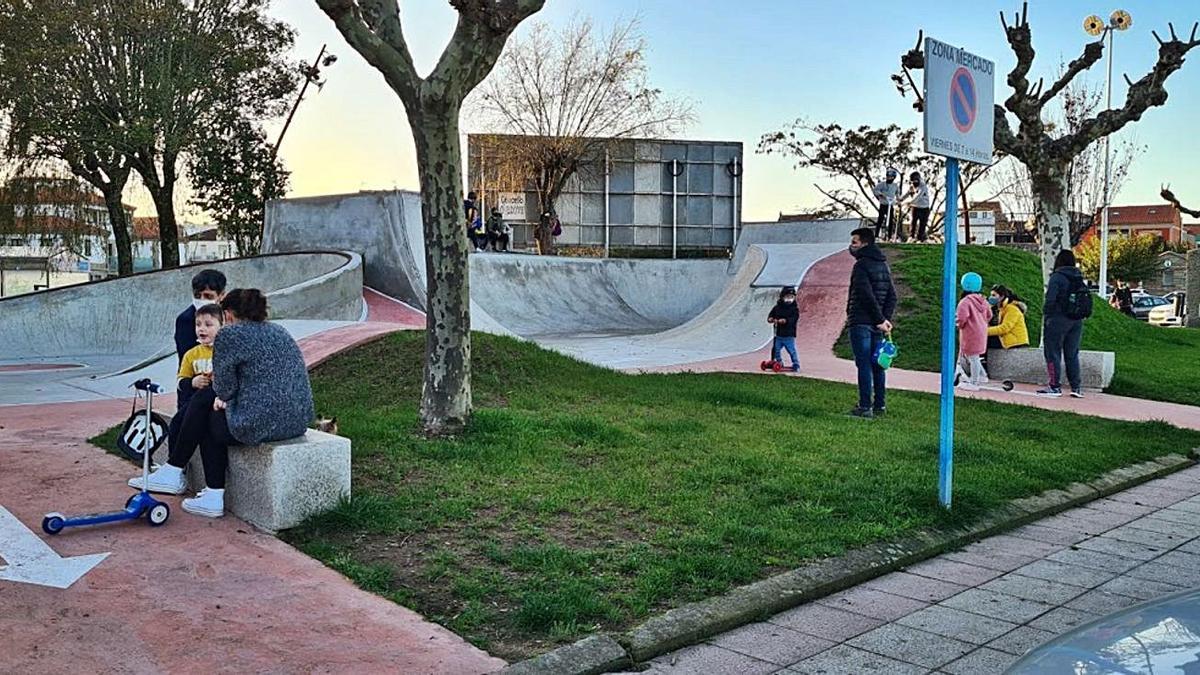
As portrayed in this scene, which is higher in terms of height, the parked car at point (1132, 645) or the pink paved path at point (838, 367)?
the parked car at point (1132, 645)

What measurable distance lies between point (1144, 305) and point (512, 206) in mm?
25982

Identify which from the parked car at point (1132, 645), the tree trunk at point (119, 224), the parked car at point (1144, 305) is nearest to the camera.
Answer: the parked car at point (1132, 645)

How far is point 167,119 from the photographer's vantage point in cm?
2411

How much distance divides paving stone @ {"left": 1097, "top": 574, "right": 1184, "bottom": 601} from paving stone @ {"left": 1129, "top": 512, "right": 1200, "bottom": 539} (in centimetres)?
119

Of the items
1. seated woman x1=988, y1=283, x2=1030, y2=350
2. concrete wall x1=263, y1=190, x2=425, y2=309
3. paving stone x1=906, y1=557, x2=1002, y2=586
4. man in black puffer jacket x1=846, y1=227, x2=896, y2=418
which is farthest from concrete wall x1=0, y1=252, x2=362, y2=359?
paving stone x1=906, y1=557, x2=1002, y2=586

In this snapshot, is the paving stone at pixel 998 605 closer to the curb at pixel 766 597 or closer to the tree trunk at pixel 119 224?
the curb at pixel 766 597

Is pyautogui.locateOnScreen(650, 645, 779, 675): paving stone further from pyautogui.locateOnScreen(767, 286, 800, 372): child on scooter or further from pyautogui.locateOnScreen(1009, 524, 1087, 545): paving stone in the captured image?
pyautogui.locateOnScreen(767, 286, 800, 372): child on scooter

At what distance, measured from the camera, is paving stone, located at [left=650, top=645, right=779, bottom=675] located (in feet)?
12.1

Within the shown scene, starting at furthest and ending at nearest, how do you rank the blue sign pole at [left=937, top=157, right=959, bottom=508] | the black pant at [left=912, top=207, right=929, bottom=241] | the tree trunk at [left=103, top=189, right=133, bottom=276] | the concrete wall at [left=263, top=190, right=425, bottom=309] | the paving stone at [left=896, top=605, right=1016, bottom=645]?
the tree trunk at [left=103, top=189, right=133, bottom=276]
the black pant at [left=912, top=207, right=929, bottom=241]
the concrete wall at [left=263, top=190, right=425, bottom=309]
the blue sign pole at [left=937, top=157, right=959, bottom=508]
the paving stone at [left=896, top=605, right=1016, bottom=645]

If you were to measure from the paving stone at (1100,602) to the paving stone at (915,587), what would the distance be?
52 cm

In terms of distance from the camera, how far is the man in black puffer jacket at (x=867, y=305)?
908cm

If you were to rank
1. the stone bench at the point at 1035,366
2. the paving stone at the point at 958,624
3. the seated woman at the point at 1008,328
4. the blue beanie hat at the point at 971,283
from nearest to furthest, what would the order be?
the paving stone at the point at 958,624
the blue beanie hat at the point at 971,283
the stone bench at the point at 1035,366
the seated woman at the point at 1008,328

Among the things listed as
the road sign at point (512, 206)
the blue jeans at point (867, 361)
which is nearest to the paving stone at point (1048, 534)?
the blue jeans at point (867, 361)

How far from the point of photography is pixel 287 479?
5.10 m
